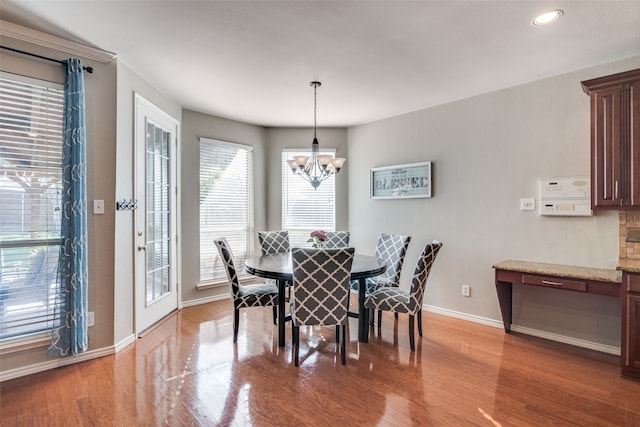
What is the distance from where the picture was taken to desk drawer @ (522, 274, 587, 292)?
2.68 meters

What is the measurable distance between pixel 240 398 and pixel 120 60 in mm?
3006

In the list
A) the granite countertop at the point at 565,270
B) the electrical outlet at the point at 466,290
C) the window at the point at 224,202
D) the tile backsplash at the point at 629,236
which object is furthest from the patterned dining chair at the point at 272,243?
the tile backsplash at the point at 629,236

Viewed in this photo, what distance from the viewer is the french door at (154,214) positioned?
3238mm

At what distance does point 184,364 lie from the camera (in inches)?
104

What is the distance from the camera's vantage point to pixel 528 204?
3.31m

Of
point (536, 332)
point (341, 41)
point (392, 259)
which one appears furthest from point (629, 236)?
point (341, 41)

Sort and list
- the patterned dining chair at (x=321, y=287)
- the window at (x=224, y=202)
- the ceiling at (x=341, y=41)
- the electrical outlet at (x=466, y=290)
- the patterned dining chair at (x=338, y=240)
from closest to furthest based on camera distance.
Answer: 1. the ceiling at (x=341, y=41)
2. the patterned dining chair at (x=321, y=287)
3. the electrical outlet at (x=466, y=290)
4. the patterned dining chair at (x=338, y=240)
5. the window at (x=224, y=202)

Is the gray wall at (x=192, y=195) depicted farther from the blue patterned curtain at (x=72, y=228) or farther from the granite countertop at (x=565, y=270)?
the granite countertop at (x=565, y=270)

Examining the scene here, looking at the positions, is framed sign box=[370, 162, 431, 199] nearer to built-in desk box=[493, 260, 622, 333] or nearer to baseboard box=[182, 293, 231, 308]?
built-in desk box=[493, 260, 622, 333]

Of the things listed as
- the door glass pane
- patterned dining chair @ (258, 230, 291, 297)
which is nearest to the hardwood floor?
the door glass pane

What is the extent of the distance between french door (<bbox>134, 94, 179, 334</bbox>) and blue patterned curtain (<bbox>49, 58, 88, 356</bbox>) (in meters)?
0.60

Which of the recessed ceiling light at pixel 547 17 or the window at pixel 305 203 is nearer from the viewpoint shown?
the recessed ceiling light at pixel 547 17

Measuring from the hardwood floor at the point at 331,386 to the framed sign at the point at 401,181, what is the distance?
6.09 feet

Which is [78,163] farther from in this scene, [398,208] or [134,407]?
[398,208]
